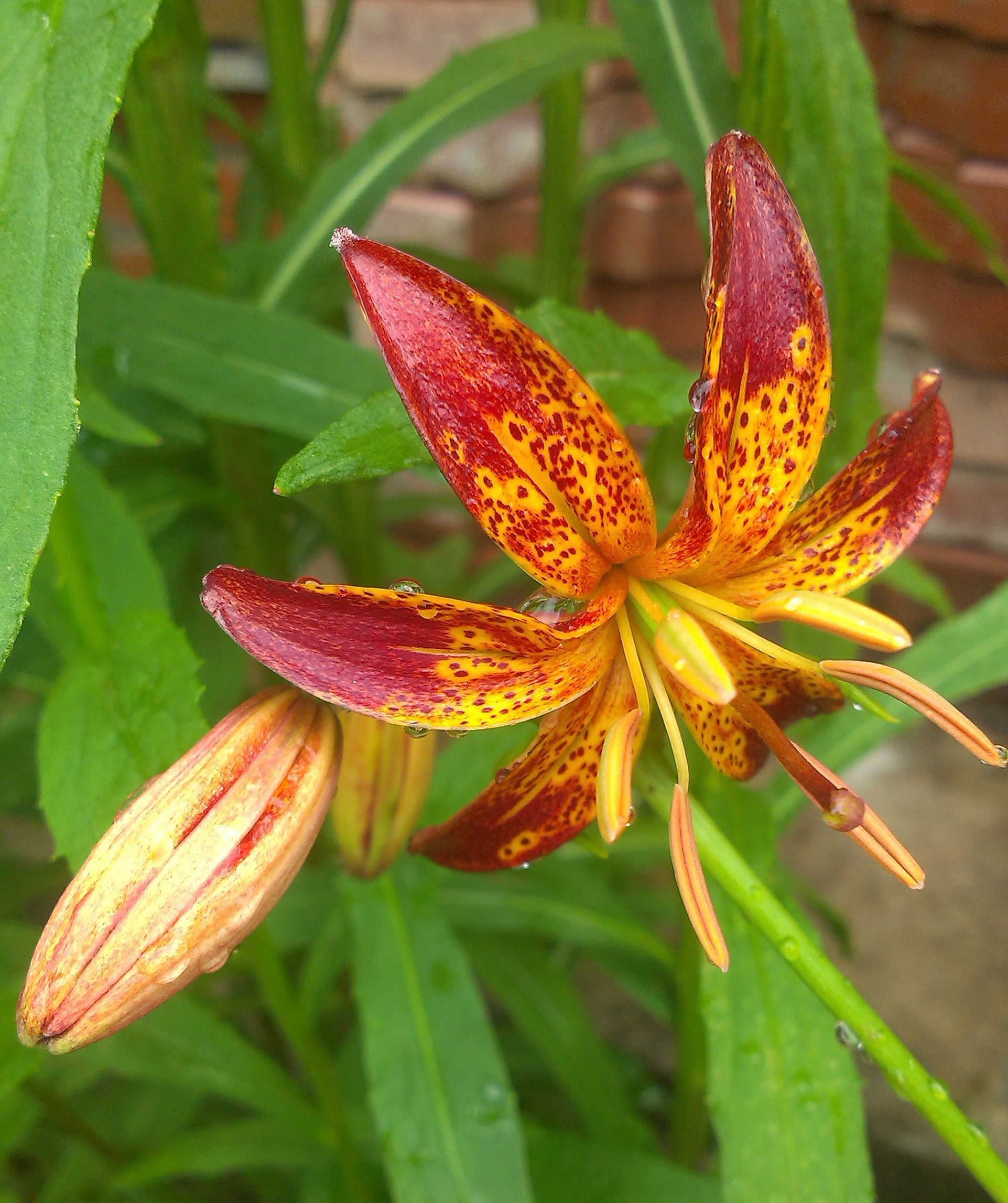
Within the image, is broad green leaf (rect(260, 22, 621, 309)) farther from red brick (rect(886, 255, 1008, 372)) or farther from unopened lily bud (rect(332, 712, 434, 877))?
red brick (rect(886, 255, 1008, 372))

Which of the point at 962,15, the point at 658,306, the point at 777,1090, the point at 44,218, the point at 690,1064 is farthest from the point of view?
the point at 658,306

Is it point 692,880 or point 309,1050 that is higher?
point 692,880

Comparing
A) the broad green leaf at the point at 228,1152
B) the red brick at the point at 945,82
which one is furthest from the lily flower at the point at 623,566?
the red brick at the point at 945,82

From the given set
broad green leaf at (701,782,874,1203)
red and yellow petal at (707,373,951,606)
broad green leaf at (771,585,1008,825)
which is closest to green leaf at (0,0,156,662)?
red and yellow petal at (707,373,951,606)

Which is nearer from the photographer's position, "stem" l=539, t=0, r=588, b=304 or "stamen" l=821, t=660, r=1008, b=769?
"stamen" l=821, t=660, r=1008, b=769

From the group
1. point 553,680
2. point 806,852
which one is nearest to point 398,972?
point 553,680

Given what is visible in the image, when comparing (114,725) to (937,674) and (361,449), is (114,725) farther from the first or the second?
(937,674)

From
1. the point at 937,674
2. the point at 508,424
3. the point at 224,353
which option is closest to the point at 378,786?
the point at 508,424

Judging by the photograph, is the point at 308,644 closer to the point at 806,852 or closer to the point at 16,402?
the point at 16,402
